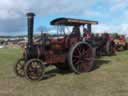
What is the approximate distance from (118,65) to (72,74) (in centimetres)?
263

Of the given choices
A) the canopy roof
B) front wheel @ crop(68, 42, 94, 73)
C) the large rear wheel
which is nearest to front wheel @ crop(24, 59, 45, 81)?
front wheel @ crop(68, 42, 94, 73)

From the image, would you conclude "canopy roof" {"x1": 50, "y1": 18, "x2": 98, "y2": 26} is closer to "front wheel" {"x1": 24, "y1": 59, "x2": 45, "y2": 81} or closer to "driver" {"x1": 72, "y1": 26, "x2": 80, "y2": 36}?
"driver" {"x1": 72, "y1": 26, "x2": 80, "y2": 36}

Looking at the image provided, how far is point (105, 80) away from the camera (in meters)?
10.8

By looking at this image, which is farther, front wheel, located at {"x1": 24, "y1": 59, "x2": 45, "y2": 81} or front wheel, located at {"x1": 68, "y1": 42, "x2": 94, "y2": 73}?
front wheel, located at {"x1": 68, "y1": 42, "x2": 94, "y2": 73}

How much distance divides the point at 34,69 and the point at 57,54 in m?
1.27

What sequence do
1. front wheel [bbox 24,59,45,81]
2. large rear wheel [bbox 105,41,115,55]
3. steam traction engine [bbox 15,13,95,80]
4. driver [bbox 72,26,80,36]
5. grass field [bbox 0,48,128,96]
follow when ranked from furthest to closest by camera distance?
1. large rear wheel [bbox 105,41,115,55]
2. driver [bbox 72,26,80,36]
3. steam traction engine [bbox 15,13,95,80]
4. front wheel [bbox 24,59,45,81]
5. grass field [bbox 0,48,128,96]

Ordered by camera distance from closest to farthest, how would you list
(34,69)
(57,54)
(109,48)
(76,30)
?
(34,69)
(57,54)
(76,30)
(109,48)

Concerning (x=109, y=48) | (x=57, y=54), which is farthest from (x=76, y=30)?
(x=109, y=48)

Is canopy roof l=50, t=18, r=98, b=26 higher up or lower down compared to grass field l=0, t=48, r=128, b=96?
higher up

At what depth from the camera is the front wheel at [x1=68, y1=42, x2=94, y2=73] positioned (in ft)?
40.3

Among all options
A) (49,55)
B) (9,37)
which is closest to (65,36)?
(49,55)

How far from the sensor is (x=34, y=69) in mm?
11359

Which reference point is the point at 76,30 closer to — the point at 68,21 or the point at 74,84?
the point at 68,21

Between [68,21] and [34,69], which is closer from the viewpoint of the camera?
[34,69]
